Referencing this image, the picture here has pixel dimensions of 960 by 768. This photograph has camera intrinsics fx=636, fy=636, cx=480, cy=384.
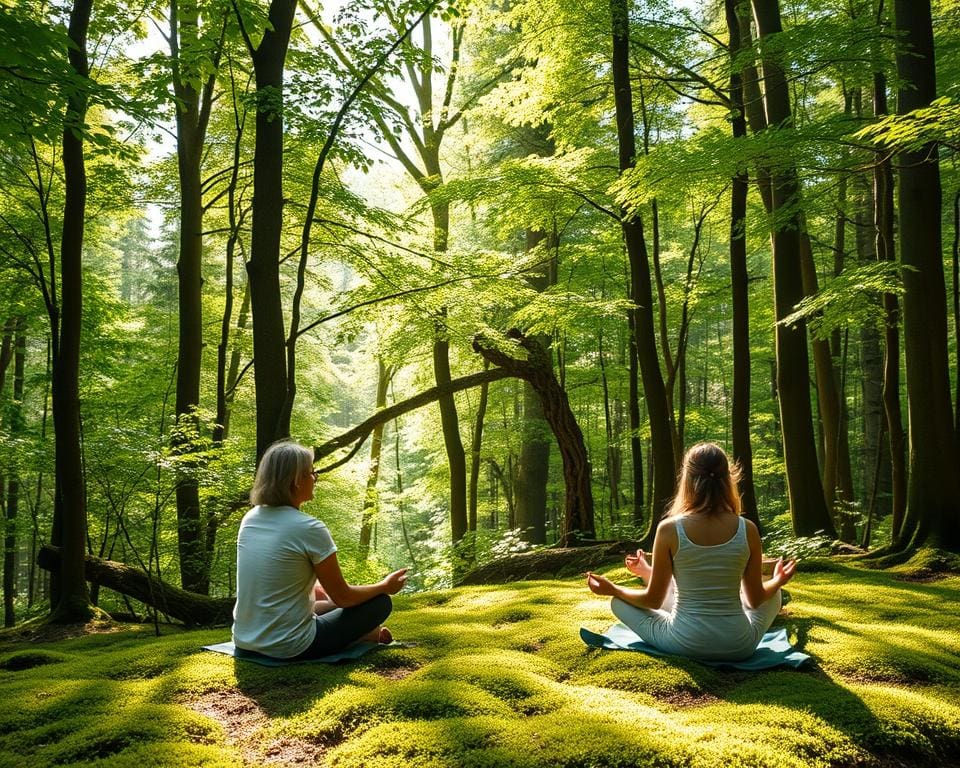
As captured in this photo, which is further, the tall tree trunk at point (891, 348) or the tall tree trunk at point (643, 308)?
the tall tree trunk at point (643, 308)

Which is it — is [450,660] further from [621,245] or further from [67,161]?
[621,245]

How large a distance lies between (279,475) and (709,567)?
7.71 ft

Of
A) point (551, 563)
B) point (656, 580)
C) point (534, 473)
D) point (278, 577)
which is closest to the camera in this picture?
point (278, 577)

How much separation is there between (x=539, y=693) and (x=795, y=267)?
6.60 meters

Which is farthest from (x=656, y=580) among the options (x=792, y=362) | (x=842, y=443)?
(x=842, y=443)

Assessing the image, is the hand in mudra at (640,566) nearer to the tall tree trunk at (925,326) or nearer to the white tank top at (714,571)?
the white tank top at (714,571)

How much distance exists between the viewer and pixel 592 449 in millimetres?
19250

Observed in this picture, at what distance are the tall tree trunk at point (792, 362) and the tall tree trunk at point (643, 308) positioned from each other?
142 centimetres

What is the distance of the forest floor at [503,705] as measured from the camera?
234 centimetres

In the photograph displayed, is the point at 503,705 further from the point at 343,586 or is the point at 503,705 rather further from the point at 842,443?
the point at 842,443

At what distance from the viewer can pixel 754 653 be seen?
3484 mm

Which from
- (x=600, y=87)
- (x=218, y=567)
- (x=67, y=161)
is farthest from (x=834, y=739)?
(x=600, y=87)

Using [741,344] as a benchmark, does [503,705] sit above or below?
below

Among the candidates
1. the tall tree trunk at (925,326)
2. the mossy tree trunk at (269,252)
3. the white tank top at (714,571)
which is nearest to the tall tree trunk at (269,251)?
the mossy tree trunk at (269,252)
